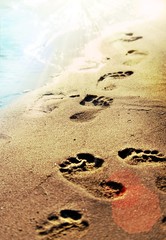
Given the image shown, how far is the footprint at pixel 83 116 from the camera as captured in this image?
382 cm

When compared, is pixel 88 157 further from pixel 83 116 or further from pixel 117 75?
pixel 117 75

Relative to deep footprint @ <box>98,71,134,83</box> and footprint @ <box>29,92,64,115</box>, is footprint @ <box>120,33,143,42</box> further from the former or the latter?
footprint @ <box>29,92,64,115</box>

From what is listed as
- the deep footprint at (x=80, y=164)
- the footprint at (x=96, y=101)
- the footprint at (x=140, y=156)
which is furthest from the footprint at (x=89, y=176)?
the footprint at (x=96, y=101)

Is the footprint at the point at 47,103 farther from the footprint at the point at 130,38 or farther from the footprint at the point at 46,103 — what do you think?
the footprint at the point at 130,38

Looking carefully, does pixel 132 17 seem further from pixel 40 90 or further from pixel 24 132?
pixel 24 132

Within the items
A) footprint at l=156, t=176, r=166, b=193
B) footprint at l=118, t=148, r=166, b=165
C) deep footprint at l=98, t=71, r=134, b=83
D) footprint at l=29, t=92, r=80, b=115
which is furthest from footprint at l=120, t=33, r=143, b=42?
footprint at l=156, t=176, r=166, b=193

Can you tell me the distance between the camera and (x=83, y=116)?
3.88 meters

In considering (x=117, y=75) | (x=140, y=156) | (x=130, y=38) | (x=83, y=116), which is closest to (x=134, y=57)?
(x=117, y=75)

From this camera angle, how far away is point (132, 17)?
789 centimetres

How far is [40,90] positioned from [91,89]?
0.76m

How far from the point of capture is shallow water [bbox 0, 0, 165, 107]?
540 centimetres

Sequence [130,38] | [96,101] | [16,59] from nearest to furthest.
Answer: [96,101] < [16,59] < [130,38]

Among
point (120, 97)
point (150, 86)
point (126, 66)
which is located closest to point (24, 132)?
point (120, 97)

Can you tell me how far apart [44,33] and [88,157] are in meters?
4.82
